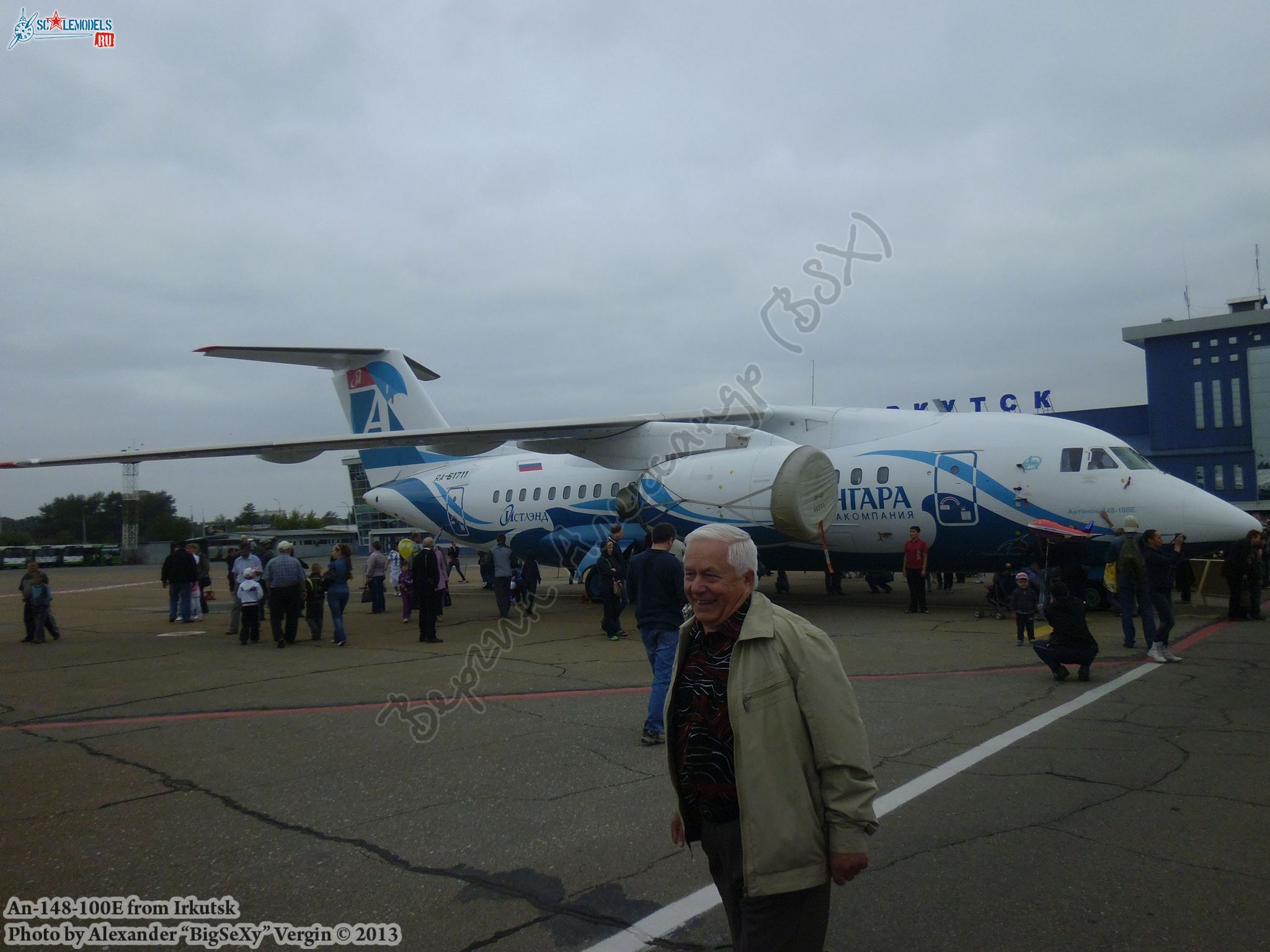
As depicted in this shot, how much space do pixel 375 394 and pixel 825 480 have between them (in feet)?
39.0

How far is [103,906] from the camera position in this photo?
3857 millimetres

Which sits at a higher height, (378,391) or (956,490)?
(378,391)

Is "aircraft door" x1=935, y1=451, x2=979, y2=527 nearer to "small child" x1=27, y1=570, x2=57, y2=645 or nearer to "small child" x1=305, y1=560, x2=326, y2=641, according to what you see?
"small child" x1=305, y1=560, x2=326, y2=641

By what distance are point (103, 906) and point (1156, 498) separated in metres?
14.1

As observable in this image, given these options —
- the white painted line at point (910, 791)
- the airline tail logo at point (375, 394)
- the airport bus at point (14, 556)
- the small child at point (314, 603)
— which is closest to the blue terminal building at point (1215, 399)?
the airline tail logo at point (375, 394)

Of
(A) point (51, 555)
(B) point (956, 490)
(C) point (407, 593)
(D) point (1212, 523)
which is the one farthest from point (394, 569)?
(A) point (51, 555)

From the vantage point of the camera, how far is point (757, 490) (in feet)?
46.4

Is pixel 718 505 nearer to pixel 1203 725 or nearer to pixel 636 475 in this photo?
pixel 636 475

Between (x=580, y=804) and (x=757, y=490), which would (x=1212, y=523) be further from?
(x=580, y=804)

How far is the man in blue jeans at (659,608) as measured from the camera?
6.41m

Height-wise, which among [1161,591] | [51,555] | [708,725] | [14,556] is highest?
[708,725]

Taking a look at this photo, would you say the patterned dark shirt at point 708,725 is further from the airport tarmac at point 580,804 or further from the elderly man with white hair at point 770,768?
the airport tarmac at point 580,804

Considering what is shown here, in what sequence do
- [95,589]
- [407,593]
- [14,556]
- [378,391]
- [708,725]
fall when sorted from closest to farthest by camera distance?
[708,725] < [407,593] < [378,391] < [95,589] < [14,556]

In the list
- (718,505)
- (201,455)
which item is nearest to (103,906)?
(718,505)
